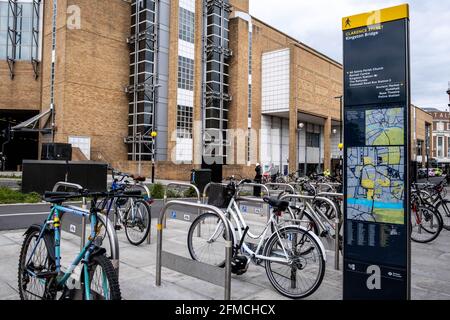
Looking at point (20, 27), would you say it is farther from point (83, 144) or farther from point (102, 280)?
point (102, 280)

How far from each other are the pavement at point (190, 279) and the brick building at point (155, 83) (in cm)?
2240

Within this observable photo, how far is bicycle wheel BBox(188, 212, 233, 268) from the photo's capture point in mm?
5328

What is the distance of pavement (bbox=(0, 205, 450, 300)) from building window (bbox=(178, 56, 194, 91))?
101ft

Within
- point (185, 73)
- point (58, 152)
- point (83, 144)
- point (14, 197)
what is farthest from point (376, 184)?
point (185, 73)

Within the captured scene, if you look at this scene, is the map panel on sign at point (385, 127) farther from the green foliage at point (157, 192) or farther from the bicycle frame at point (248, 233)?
the green foliage at point (157, 192)

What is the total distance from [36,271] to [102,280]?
3.85 ft

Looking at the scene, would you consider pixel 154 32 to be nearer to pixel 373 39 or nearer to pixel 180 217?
pixel 180 217

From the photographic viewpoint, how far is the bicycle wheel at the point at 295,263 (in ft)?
13.6

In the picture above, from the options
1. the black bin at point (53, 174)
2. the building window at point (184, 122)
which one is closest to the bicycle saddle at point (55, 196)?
the black bin at point (53, 174)

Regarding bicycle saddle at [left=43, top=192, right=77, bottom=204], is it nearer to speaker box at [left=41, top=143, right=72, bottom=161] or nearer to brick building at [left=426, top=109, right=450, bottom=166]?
speaker box at [left=41, top=143, right=72, bottom=161]

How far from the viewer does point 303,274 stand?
4551mm

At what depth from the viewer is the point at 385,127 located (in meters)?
3.53

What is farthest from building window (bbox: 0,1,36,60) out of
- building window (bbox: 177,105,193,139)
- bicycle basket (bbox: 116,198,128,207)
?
bicycle basket (bbox: 116,198,128,207)

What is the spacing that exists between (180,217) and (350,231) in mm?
3327
